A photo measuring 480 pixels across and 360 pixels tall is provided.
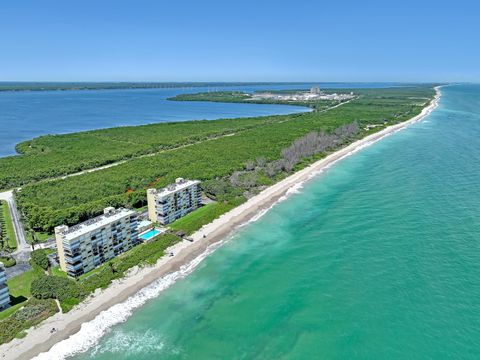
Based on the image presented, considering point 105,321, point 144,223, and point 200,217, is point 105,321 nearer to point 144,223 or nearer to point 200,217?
point 144,223

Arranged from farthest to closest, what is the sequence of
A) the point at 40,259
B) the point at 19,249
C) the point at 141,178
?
the point at 141,178 → the point at 19,249 → the point at 40,259

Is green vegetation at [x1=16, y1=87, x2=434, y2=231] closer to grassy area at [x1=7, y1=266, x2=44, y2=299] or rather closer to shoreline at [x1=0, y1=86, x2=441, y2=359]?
shoreline at [x1=0, y1=86, x2=441, y2=359]

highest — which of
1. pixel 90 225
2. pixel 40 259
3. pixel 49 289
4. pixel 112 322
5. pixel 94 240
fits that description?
pixel 90 225

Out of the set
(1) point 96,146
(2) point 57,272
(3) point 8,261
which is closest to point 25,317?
(2) point 57,272

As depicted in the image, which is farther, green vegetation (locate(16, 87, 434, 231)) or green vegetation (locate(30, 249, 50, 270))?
green vegetation (locate(16, 87, 434, 231))

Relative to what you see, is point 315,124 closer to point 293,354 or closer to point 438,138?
point 438,138

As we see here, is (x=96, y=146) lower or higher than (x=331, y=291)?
lower

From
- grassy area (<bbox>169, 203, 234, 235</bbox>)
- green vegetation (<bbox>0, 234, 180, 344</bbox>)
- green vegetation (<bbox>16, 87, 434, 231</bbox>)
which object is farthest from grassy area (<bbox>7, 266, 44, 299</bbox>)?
grassy area (<bbox>169, 203, 234, 235</bbox>)

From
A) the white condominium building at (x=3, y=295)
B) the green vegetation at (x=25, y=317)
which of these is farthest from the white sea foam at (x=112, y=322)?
the white condominium building at (x=3, y=295)
